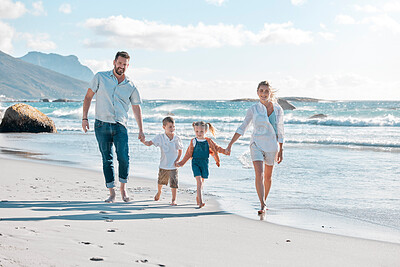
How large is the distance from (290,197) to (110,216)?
2.72m

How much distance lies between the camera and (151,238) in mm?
3529

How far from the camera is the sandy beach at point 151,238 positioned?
292cm

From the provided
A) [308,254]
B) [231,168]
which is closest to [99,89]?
[308,254]

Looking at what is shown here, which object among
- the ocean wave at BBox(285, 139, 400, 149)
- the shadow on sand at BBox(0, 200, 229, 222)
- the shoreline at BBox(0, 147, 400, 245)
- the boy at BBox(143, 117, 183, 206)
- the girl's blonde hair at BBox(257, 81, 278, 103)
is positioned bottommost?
the shoreline at BBox(0, 147, 400, 245)

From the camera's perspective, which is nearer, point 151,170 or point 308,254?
point 308,254

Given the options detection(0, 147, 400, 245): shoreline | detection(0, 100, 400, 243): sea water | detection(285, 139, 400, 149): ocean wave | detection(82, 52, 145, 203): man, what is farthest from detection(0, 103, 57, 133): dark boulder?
detection(0, 147, 400, 245): shoreline

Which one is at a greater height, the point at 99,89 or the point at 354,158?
the point at 99,89

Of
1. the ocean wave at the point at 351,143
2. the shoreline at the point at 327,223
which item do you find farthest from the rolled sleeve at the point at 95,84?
the ocean wave at the point at 351,143

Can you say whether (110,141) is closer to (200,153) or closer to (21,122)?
(200,153)

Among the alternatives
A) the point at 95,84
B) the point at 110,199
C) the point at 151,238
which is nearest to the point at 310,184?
the point at 110,199

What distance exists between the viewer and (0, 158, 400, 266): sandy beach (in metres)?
2.92

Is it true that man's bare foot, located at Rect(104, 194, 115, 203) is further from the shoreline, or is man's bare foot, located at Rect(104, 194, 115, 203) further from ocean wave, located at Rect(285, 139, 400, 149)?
ocean wave, located at Rect(285, 139, 400, 149)

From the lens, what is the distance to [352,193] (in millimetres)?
6273

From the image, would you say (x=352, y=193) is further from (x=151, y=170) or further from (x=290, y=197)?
(x=151, y=170)
